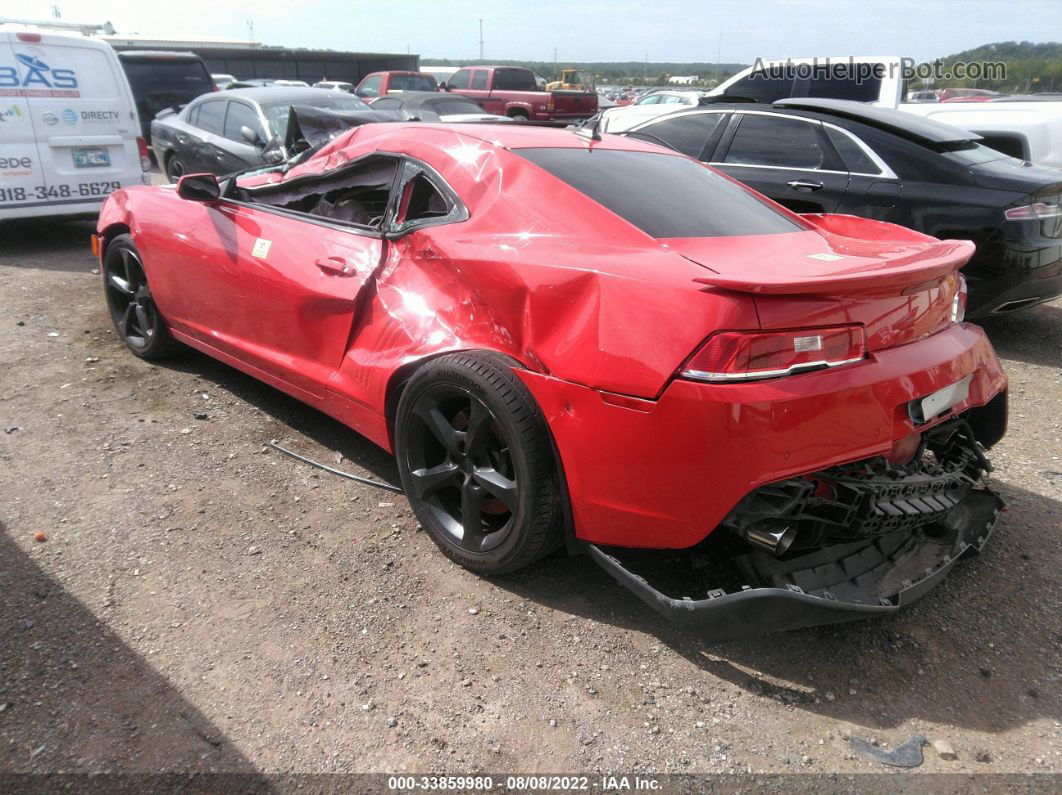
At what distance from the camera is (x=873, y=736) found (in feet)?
7.13

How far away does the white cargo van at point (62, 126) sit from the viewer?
7.25m

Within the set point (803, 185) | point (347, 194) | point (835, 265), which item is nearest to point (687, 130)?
point (803, 185)

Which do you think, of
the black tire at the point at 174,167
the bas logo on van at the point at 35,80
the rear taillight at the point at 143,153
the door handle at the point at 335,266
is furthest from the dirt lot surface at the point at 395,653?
the black tire at the point at 174,167

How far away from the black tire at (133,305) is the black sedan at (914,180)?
425 centimetres

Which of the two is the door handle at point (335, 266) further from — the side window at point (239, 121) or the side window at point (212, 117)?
the side window at point (212, 117)

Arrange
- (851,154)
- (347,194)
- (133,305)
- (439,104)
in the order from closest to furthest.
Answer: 1. (347,194)
2. (133,305)
3. (851,154)
4. (439,104)

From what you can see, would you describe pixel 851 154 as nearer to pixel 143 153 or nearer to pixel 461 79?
pixel 143 153

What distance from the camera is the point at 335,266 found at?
3248 millimetres

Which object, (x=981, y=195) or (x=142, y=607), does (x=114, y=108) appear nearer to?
(x=142, y=607)

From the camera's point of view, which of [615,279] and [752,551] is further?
[752,551]

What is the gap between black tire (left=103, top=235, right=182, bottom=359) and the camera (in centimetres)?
455

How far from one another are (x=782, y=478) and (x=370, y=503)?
1.80 m

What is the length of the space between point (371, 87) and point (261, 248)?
18.6m

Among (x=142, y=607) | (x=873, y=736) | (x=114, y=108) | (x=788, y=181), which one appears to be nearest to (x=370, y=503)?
(x=142, y=607)
